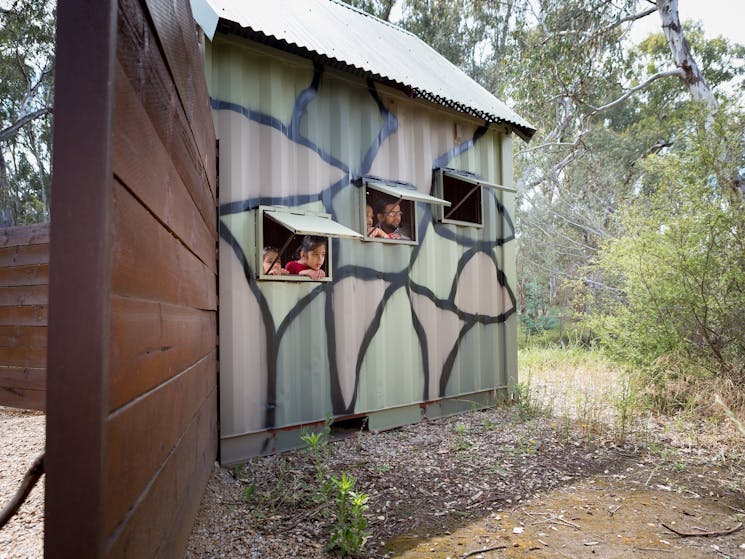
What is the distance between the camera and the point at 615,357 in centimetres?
635

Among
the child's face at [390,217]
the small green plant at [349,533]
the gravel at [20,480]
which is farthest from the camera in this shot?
the child's face at [390,217]

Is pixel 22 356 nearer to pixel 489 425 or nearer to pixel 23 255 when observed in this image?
pixel 23 255

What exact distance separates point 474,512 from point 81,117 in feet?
10.1

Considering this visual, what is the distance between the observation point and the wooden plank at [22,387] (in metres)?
3.89

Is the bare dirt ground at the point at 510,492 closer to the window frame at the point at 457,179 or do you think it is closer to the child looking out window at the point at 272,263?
the child looking out window at the point at 272,263

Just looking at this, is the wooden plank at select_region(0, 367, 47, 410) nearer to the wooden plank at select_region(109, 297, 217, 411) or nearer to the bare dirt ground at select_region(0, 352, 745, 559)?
the bare dirt ground at select_region(0, 352, 745, 559)

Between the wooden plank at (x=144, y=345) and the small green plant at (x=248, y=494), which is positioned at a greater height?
the wooden plank at (x=144, y=345)

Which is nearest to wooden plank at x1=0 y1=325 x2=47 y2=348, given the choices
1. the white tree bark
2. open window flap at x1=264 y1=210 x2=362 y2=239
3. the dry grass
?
open window flap at x1=264 y1=210 x2=362 y2=239

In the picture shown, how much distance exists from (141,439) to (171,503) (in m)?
0.65

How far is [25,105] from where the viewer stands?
10570mm

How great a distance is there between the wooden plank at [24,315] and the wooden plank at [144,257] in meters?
2.61

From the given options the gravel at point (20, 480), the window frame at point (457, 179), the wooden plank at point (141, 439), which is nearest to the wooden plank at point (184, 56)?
the wooden plank at point (141, 439)

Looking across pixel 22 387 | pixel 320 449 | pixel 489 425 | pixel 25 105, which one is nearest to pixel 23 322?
pixel 22 387

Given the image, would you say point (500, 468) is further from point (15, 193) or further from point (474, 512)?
point (15, 193)
